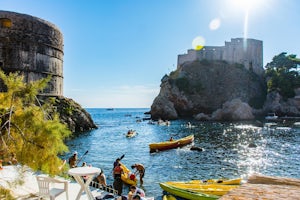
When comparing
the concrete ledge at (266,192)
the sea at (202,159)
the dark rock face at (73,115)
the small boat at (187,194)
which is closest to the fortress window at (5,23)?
the dark rock face at (73,115)

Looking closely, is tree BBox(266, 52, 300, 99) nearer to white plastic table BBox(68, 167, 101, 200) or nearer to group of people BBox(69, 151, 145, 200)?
group of people BBox(69, 151, 145, 200)

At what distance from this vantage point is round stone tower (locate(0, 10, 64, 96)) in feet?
93.0

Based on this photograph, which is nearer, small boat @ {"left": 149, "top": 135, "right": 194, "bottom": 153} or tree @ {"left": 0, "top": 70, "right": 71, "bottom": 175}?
tree @ {"left": 0, "top": 70, "right": 71, "bottom": 175}

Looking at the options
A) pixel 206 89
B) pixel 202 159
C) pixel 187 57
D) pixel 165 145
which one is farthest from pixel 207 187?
pixel 187 57

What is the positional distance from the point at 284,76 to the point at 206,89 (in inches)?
857

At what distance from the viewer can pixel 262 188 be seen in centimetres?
352

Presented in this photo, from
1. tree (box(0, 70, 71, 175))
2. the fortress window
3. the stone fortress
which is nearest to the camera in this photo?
tree (box(0, 70, 71, 175))

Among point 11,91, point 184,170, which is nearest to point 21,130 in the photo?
point 11,91

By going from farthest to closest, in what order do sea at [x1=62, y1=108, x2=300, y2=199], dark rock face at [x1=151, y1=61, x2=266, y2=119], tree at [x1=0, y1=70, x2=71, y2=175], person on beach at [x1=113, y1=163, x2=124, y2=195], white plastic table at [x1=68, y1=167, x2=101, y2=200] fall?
dark rock face at [x1=151, y1=61, x2=266, y2=119]
sea at [x1=62, y1=108, x2=300, y2=199]
person on beach at [x1=113, y1=163, x2=124, y2=195]
white plastic table at [x1=68, y1=167, x2=101, y2=200]
tree at [x1=0, y1=70, x2=71, y2=175]

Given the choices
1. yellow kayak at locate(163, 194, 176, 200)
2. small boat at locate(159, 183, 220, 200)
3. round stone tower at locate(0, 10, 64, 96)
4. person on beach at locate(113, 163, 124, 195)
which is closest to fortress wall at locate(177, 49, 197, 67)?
round stone tower at locate(0, 10, 64, 96)

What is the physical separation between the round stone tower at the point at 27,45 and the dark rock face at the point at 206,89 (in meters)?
45.6

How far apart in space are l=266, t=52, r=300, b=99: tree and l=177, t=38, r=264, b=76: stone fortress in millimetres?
5724

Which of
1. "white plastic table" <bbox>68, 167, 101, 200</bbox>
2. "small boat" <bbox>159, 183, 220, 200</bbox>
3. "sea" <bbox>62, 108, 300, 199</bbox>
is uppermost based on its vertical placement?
"white plastic table" <bbox>68, 167, 101, 200</bbox>

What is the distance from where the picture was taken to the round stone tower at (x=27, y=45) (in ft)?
93.0
